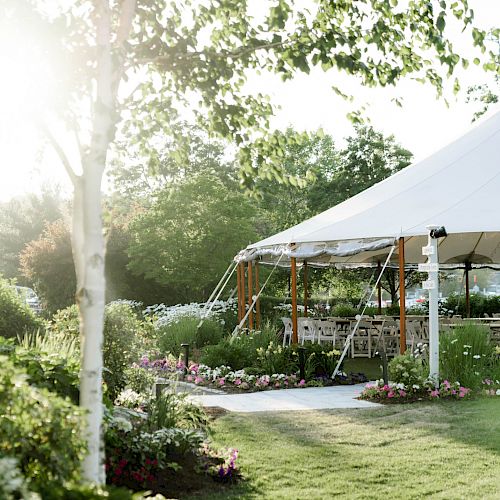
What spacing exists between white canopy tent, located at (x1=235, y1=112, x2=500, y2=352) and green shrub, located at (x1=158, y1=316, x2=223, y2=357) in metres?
0.72

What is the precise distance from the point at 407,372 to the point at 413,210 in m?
3.10

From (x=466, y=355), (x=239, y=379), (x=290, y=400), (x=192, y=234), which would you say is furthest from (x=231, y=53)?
(x=192, y=234)

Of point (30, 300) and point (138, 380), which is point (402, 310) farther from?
point (30, 300)

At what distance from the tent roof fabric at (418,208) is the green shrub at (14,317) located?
412 cm

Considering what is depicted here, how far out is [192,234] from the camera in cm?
1856

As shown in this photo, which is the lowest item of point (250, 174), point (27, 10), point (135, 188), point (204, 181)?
point (250, 174)

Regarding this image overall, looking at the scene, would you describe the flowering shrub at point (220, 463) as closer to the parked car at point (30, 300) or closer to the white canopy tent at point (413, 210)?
the white canopy tent at point (413, 210)

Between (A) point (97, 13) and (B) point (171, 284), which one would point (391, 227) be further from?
(B) point (171, 284)

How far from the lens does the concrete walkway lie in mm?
8305

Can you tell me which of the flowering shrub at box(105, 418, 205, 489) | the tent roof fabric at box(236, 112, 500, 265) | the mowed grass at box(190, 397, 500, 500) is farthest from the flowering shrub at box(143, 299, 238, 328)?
the flowering shrub at box(105, 418, 205, 489)

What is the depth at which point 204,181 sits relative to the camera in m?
18.9

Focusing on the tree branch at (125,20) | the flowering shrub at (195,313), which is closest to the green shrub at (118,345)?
the tree branch at (125,20)

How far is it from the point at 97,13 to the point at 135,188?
41.0m

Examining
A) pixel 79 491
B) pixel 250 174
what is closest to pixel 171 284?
pixel 250 174
